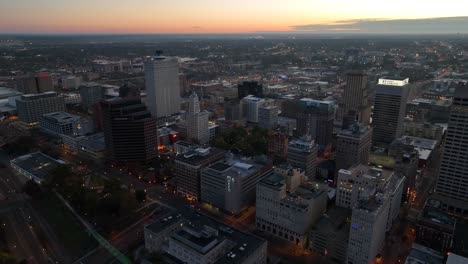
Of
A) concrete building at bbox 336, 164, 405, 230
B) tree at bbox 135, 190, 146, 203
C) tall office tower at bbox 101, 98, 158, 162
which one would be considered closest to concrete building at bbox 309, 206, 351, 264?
concrete building at bbox 336, 164, 405, 230

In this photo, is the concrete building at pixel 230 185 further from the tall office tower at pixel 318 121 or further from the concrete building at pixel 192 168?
the tall office tower at pixel 318 121

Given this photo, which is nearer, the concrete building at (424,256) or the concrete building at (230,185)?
the concrete building at (424,256)

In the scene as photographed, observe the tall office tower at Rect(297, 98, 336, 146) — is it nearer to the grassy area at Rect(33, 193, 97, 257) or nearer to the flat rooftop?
the grassy area at Rect(33, 193, 97, 257)

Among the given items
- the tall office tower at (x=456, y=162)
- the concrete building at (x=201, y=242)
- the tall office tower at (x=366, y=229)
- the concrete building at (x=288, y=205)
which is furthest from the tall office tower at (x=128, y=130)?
the tall office tower at (x=456, y=162)

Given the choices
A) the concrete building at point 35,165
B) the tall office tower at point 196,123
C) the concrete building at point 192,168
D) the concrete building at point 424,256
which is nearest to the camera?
the concrete building at point 424,256

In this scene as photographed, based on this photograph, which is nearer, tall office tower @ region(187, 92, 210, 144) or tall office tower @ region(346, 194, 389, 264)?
tall office tower @ region(346, 194, 389, 264)
